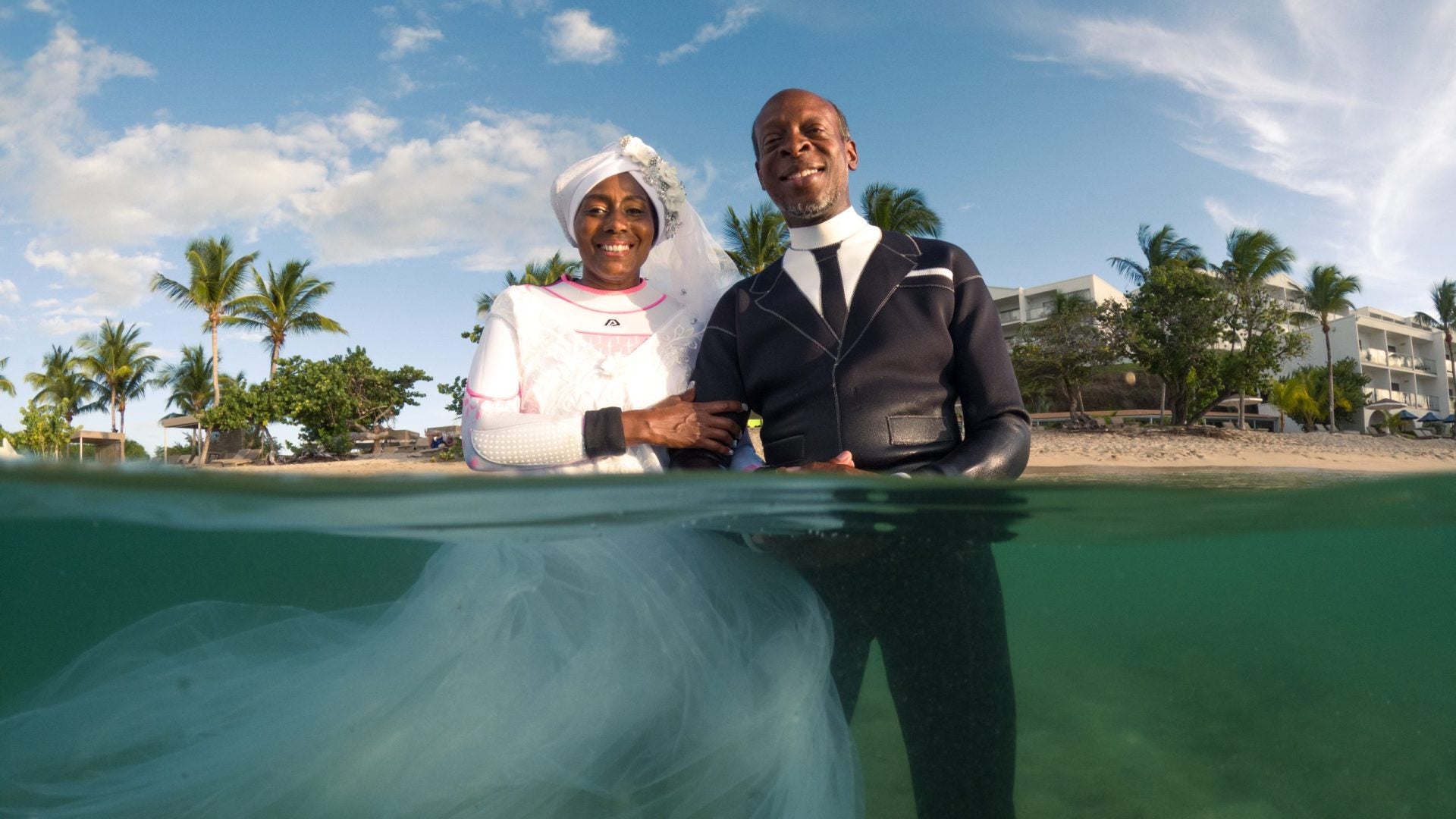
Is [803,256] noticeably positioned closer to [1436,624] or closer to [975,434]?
[975,434]

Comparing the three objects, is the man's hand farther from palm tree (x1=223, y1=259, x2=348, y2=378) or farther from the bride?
palm tree (x1=223, y1=259, x2=348, y2=378)

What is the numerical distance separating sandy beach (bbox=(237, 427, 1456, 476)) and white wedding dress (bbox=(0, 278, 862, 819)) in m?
17.6

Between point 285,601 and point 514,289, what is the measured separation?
3323 mm

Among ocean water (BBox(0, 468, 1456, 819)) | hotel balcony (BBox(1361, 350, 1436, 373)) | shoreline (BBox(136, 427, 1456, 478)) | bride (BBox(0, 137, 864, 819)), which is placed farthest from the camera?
hotel balcony (BBox(1361, 350, 1436, 373))

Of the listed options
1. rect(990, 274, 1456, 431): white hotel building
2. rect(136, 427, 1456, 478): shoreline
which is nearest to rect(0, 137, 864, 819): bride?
rect(136, 427, 1456, 478): shoreline

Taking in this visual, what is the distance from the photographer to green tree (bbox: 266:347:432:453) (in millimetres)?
29250

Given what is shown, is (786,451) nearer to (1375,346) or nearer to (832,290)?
(832,290)

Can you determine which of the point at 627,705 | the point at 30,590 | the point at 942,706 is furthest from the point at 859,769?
the point at 30,590

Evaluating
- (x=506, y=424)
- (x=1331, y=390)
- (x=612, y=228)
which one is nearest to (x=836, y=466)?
(x=506, y=424)

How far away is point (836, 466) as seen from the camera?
2.34 m

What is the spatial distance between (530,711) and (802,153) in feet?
6.40

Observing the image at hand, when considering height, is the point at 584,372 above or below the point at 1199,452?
above

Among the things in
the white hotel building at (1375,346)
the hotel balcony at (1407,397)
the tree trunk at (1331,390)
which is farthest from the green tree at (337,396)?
the hotel balcony at (1407,397)

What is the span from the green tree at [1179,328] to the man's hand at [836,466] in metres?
30.5
